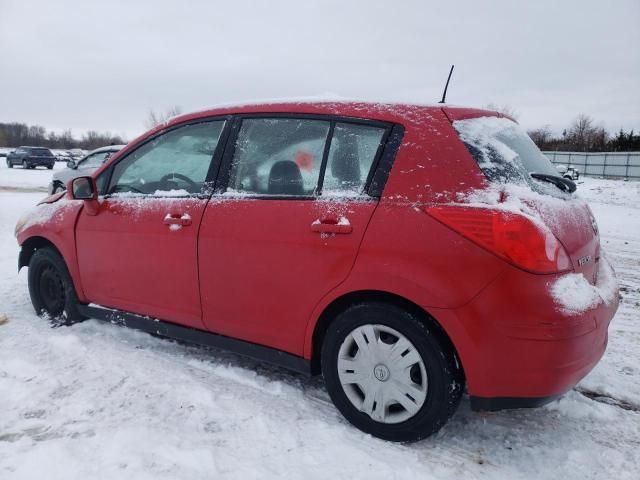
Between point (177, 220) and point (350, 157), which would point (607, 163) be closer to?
point (350, 157)

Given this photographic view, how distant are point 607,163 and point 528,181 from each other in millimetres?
31502

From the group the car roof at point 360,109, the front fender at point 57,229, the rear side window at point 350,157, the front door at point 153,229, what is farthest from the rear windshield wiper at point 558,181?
the front fender at point 57,229

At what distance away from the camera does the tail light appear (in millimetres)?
2084

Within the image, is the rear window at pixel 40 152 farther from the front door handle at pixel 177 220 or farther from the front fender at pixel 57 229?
the front door handle at pixel 177 220

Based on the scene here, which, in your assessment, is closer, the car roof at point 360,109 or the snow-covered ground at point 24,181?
the car roof at point 360,109

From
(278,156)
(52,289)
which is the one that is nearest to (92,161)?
(52,289)

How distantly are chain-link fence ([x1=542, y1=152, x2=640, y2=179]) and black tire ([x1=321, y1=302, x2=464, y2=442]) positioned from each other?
96.0ft

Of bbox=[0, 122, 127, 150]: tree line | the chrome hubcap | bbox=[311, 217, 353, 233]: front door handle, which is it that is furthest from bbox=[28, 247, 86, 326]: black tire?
bbox=[0, 122, 127, 150]: tree line

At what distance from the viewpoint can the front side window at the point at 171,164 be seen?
10.4ft

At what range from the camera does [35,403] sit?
2771 millimetres

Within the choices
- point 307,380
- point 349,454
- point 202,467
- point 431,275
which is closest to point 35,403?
point 202,467

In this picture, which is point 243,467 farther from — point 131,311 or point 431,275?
point 131,311

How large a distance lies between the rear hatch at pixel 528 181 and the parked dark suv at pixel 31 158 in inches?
1446

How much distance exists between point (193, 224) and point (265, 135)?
2.31 feet
